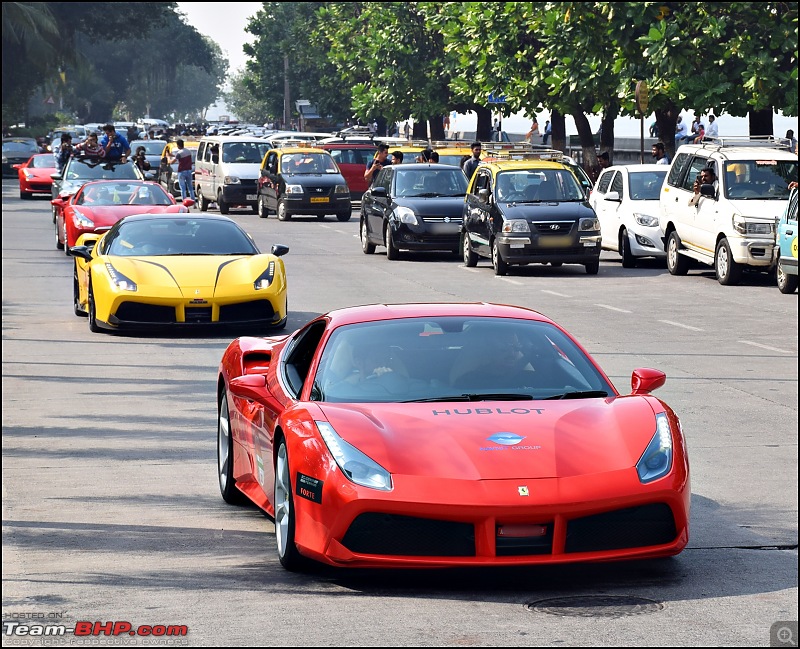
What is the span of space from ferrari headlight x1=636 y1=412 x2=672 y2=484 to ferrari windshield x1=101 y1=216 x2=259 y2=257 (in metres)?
11.5

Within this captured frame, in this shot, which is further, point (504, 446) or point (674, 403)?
point (674, 403)

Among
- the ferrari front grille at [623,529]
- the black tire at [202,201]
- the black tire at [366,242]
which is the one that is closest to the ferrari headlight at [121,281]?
the ferrari front grille at [623,529]

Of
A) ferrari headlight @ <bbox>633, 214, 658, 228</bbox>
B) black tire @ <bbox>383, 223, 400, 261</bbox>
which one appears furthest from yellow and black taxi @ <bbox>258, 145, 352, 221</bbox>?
ferrari headlight @ <bbox>633, 214, 658, 228</bbox>

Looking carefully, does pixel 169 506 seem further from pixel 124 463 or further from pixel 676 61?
pixel 676 61

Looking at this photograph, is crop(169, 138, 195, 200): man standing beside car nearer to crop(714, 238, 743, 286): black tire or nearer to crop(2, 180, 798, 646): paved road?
crop(714, 238, 743, 286): black tire

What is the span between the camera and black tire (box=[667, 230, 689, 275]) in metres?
25.8

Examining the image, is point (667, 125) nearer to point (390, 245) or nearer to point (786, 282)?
point (390, 245)

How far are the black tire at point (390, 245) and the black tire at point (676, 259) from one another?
210 inches

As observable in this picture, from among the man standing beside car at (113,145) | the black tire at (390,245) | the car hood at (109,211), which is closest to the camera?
the car hood at (109,211)

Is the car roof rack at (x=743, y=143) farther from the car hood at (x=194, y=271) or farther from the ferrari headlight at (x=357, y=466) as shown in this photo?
the ferrari headlight at (x=357, y=466)

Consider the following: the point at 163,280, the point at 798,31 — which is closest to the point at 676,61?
the point at 798,31

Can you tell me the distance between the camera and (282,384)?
8.20 m

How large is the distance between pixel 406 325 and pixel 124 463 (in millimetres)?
2715

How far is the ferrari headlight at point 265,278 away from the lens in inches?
690
